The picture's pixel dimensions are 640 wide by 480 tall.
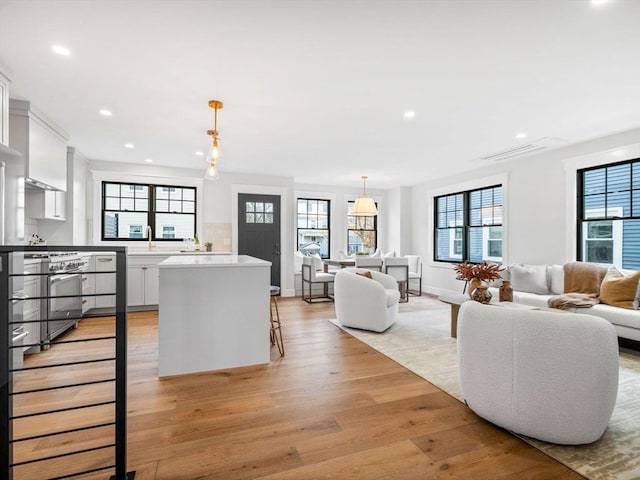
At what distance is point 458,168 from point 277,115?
388 centimetres

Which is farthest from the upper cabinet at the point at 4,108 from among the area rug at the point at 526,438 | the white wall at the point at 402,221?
the white wall at the point at 402,221

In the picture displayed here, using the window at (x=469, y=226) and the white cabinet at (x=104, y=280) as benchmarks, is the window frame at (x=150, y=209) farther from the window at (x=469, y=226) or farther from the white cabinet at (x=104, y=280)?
the window at (x=469, y=226)

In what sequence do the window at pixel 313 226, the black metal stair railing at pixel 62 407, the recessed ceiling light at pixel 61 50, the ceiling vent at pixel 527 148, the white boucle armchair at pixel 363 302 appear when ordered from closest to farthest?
the black metal stair railing at pixel 62 407, the recessed ceiling light at pixel 61 50, the white boucle armchair at pixel 363 302, the ceiling vent at pixel 527 148, the window at pixel 313 226

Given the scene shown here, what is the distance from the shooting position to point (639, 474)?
1640 mm

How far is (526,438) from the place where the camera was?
6.39 ft

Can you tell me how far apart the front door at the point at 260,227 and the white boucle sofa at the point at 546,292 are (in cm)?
391

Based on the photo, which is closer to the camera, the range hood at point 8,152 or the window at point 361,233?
the range hood at point 8,152

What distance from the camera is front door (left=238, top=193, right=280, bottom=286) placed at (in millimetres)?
6406

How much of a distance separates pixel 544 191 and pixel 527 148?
77 centimetres

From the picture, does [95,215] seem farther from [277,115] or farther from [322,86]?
[322,86]

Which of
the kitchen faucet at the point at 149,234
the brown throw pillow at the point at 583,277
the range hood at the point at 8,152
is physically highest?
the range hood at the point at 8,152

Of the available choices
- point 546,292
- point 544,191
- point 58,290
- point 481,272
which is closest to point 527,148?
point 544,191

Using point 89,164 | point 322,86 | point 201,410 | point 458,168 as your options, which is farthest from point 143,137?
point 458,168

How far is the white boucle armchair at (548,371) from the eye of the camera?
1766 mm
